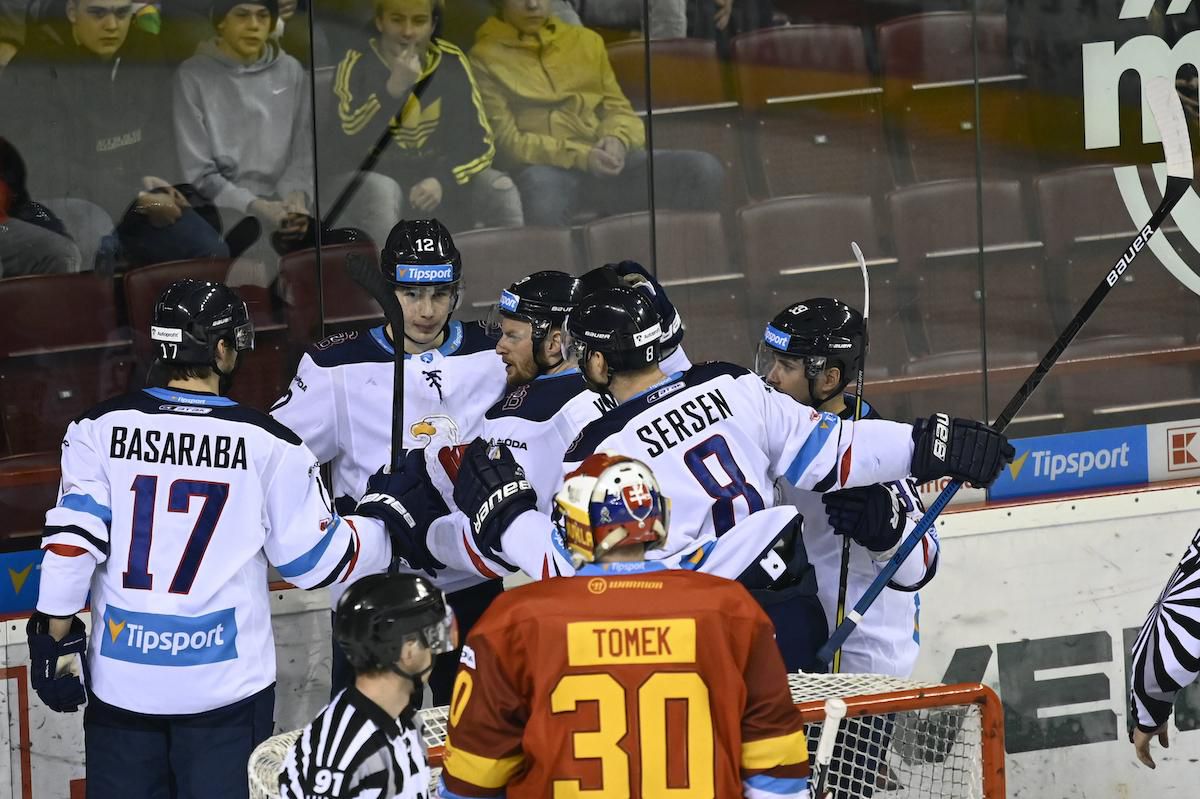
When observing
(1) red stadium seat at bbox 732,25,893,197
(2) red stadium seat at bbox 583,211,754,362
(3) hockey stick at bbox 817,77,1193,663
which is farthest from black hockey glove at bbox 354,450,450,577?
(1) red stadium seat at bbox 732,25,893,197

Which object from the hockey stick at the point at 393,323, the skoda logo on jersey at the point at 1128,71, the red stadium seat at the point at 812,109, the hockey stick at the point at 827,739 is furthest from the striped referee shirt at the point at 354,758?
the skoda logo on jersey at the point at 1128,71

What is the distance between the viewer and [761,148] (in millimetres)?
4770

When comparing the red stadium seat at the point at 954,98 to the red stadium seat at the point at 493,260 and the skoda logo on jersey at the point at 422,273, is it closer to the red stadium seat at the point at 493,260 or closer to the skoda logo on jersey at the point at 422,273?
the red stadium seat at the point at 493,260

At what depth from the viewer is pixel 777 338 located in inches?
147

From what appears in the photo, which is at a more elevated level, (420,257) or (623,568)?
(420,257)

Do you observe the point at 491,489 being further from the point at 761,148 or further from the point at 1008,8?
the point at 1008,8


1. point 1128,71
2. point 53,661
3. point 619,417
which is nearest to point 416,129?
point 619,417

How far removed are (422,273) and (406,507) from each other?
0.53m

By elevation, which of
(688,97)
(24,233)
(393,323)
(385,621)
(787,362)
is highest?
(688,97)

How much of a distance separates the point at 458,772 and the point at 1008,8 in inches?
125

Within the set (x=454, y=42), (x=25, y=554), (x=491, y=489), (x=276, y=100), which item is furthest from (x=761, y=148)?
(x=25, y=554)

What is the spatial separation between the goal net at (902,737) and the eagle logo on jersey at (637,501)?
2.14 feet

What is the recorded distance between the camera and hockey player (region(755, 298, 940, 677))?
12.1ft

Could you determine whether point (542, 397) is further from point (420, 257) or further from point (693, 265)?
point (693, 265)
